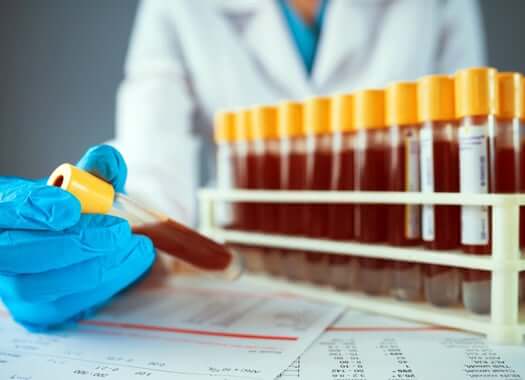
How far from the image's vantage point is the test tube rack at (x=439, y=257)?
524mm

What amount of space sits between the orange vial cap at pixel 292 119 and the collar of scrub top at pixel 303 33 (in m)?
0.42

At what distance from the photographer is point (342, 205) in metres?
0.72

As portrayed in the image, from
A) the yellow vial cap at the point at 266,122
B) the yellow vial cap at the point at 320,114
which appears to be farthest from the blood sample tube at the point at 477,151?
the yellow vial cap at the point at 266,122

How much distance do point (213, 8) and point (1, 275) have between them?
91 centimetres

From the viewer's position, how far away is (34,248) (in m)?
0.47

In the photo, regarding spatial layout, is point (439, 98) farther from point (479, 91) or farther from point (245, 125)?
point (245, 125)

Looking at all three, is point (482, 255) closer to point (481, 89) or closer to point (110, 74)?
point (481, 89)

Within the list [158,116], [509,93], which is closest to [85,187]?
[509,93]

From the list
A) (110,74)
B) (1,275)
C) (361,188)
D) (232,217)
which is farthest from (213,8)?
(1,275)

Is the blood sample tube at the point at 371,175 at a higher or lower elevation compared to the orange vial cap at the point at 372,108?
lower

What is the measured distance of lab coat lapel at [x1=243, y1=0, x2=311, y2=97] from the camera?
1119 mm

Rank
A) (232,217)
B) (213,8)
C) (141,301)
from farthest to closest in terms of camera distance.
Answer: (213,8)
(232,217)
(141,301)

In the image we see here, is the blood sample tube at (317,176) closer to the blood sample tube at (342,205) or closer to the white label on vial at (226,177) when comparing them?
the blood sample tube at (342,205)

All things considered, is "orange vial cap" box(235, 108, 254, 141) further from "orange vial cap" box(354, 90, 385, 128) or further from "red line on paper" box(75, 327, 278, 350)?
Result: "red line on paper" box(75, 327, 278, 350)
